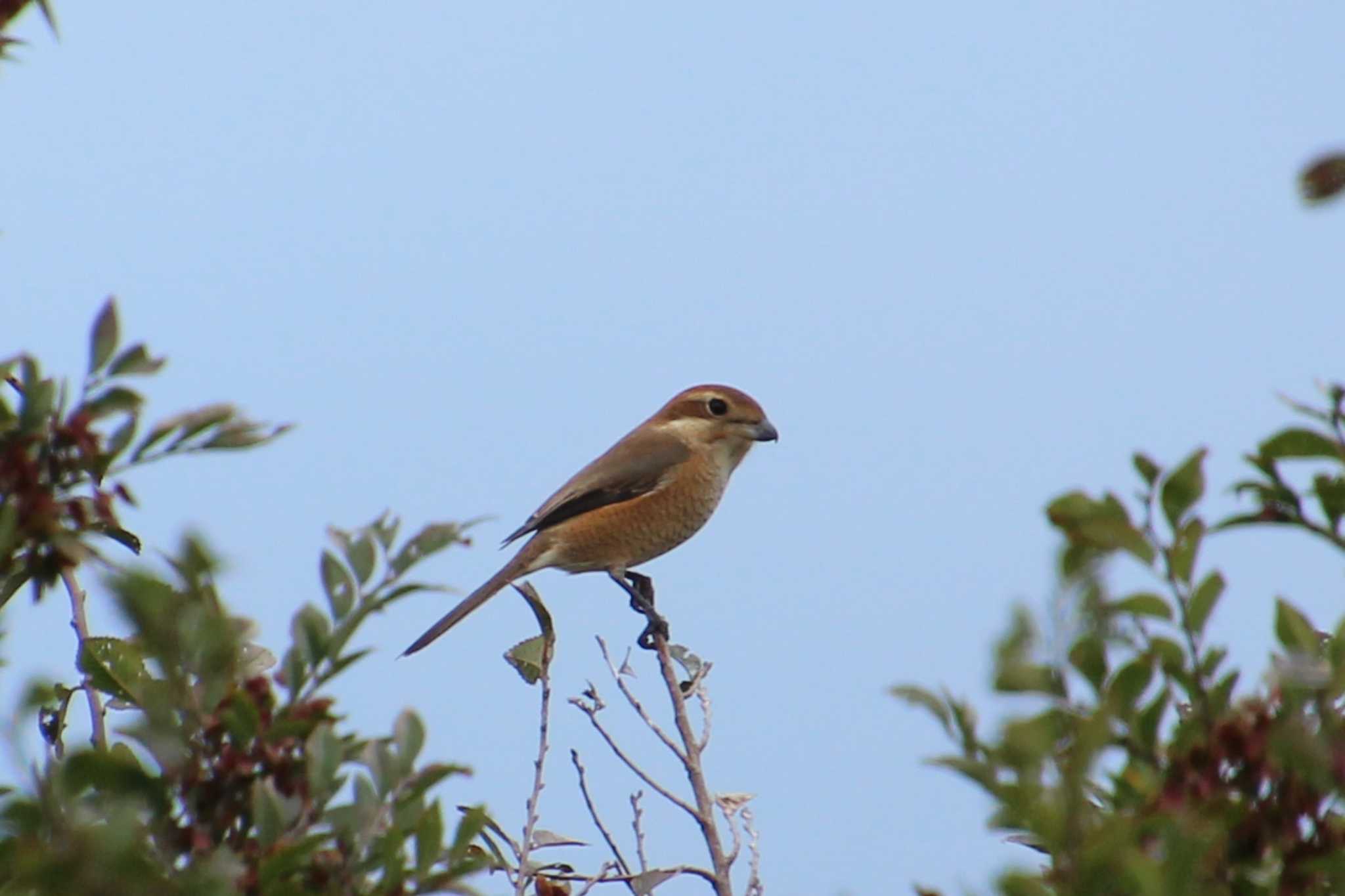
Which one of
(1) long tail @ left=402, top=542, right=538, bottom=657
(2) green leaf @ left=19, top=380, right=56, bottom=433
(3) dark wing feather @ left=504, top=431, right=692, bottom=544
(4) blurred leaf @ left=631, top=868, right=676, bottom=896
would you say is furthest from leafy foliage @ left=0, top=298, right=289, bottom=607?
(3) dark wing feather @ left=504, top=431, right=692, bottom=544

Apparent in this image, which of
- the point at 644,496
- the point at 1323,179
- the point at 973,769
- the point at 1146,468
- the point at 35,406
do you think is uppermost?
the point at 644,496

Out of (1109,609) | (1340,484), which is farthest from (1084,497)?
(1340,484)

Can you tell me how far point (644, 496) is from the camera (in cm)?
691

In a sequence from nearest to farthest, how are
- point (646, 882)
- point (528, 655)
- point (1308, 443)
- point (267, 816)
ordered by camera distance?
1. point (267, 816)
2. point (1308, 443)
3. point (646, 882)
4. point (528, 655)

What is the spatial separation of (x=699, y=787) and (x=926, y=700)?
158cm

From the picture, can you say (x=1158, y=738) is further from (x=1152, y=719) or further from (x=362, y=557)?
(x=362, y=557)

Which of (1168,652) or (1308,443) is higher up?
(1308,443)

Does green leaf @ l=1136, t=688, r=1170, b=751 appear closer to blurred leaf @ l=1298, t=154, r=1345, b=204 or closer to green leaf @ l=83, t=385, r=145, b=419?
blurred leaf @ l=1298, t=154, r=1345, b=204

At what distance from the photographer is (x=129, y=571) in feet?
4.12

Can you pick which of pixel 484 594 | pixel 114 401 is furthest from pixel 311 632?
pixel 484 594

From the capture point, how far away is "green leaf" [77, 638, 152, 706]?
1622 mm

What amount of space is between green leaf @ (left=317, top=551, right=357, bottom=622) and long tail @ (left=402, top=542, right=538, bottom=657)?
13.1ft

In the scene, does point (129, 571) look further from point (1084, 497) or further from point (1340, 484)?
point (1340, 484)

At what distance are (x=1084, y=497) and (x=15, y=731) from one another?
35.3 inches
